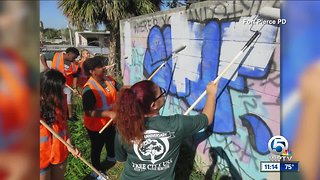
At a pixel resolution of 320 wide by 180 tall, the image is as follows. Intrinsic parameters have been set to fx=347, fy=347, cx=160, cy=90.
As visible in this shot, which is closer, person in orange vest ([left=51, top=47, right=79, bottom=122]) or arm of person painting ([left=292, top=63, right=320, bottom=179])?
arm of person painting ([left=292, top=63, right=320, bottom=179])

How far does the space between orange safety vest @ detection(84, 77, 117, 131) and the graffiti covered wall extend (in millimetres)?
999

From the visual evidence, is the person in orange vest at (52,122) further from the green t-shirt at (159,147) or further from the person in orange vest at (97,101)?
the green t-shirt at (159,147)

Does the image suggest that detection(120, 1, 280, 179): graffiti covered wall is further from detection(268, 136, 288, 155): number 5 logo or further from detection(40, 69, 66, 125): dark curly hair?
detection(40, 69, 66, 125): dark curly hair

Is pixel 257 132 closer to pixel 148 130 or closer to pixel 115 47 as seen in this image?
pixel 148 130

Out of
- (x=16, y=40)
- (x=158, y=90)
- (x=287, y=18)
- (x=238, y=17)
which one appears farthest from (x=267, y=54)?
(x=16, y=40)

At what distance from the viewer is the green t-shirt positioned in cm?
234

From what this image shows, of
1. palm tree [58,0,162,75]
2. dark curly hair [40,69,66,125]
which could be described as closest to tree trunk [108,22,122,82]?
palm tree [58,0,162,75]

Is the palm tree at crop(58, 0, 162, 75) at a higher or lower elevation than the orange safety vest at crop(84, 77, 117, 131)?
higher

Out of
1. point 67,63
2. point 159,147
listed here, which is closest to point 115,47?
point 67,63

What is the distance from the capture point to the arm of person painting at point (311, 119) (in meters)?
1.89

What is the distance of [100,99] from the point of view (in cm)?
409

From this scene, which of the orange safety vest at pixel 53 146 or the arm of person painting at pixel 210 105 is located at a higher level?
the arm of person painting at pixel 210 105

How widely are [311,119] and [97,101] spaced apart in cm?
266

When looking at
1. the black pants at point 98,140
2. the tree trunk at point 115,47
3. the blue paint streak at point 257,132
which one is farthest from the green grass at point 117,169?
the tree trunk at point 115,47
